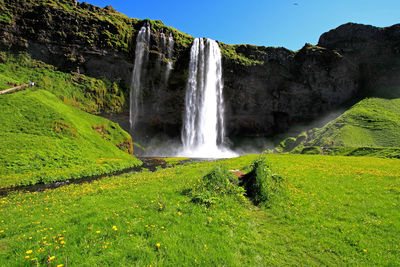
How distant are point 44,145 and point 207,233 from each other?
29.2m

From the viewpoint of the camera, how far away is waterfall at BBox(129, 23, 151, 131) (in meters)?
60.1

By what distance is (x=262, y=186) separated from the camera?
12.0 meters

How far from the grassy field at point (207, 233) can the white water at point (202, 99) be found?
5414 cm

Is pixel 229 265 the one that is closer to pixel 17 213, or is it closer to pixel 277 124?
pixel 17 213

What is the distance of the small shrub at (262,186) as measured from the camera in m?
11.3

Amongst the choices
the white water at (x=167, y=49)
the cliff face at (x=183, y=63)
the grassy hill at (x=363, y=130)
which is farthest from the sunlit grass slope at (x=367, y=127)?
the white water at (x=167, y=49)

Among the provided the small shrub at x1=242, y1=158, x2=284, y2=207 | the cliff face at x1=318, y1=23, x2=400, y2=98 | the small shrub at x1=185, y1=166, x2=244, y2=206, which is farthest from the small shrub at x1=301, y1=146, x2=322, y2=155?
the cliff face at x1=318, y1=23, x2=400, y2=98

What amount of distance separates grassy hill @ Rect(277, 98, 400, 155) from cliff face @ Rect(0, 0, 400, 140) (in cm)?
1455

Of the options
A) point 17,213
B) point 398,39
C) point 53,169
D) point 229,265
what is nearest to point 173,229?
point 229,265

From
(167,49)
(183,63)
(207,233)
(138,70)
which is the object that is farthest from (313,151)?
(138,70)

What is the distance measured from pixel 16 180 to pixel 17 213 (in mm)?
12236

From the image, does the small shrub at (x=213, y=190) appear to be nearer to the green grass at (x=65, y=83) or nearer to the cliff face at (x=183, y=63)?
the green grass at (x=65, y=83)

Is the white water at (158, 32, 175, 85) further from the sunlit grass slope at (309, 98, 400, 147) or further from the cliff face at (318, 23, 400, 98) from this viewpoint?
the cliff face at (318, 23, 400, 98)

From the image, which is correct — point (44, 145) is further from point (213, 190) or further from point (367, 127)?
point (367, 127)
